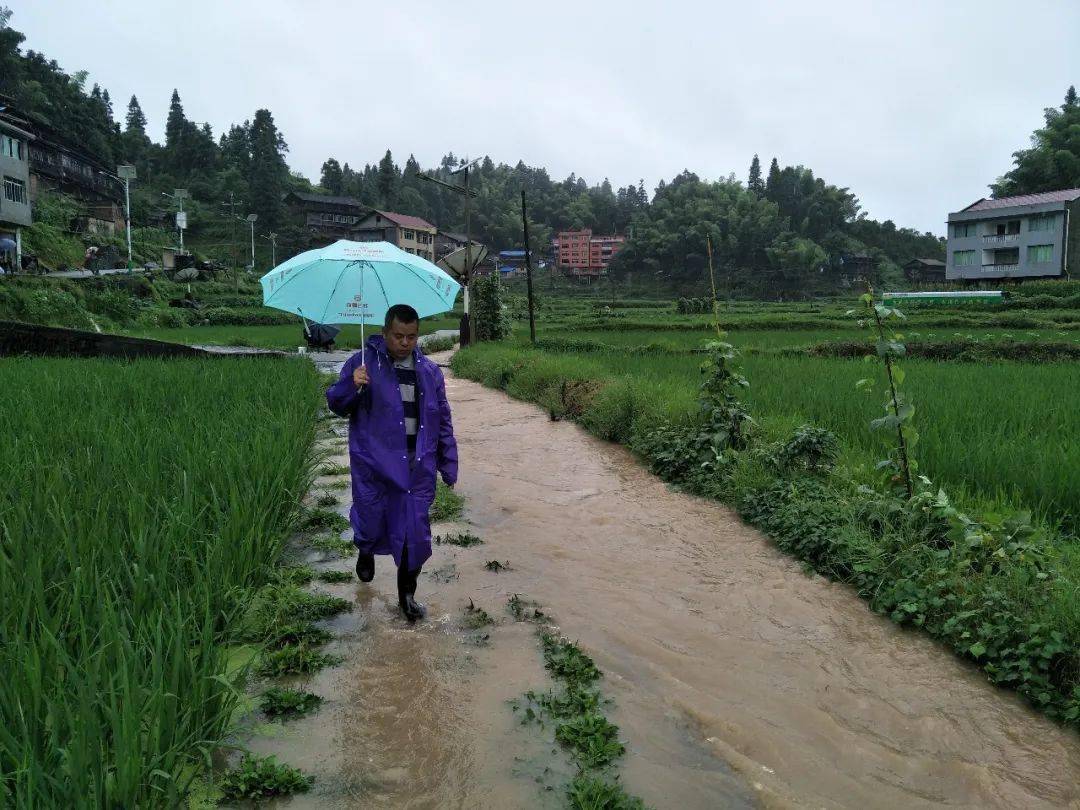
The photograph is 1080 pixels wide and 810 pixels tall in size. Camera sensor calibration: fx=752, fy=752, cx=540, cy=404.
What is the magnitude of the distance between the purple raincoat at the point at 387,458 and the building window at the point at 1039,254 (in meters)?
42.3

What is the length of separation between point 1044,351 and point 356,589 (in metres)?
14.2

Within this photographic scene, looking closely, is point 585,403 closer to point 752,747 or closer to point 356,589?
point 356,589

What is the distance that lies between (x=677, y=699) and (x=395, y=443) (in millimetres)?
1564

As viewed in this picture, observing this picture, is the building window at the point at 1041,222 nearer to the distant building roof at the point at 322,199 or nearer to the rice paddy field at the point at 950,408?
the rice paddy field at the point at 950,408

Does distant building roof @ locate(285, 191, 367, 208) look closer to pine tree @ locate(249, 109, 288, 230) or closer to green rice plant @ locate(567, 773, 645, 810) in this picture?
pine tree @ locate(249, 109, 288, 230)

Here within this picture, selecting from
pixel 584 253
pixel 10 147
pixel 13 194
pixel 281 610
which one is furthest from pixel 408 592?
pixel 584 253

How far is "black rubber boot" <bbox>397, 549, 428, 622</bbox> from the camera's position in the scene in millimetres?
3330

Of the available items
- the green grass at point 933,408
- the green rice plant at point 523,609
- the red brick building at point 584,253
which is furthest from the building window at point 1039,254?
the green rice plant at point 523,609

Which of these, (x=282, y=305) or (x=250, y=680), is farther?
(x=282, y=305)

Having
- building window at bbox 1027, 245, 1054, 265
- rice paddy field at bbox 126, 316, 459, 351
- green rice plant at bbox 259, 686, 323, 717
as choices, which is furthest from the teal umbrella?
building window at bbox 1027, 245, 1054, 265

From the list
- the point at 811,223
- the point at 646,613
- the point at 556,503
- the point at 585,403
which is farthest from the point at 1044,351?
the point at 811,223

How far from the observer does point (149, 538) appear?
8.50 ft

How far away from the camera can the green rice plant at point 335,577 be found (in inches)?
148

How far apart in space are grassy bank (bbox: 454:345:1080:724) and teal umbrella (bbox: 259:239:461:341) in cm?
257
